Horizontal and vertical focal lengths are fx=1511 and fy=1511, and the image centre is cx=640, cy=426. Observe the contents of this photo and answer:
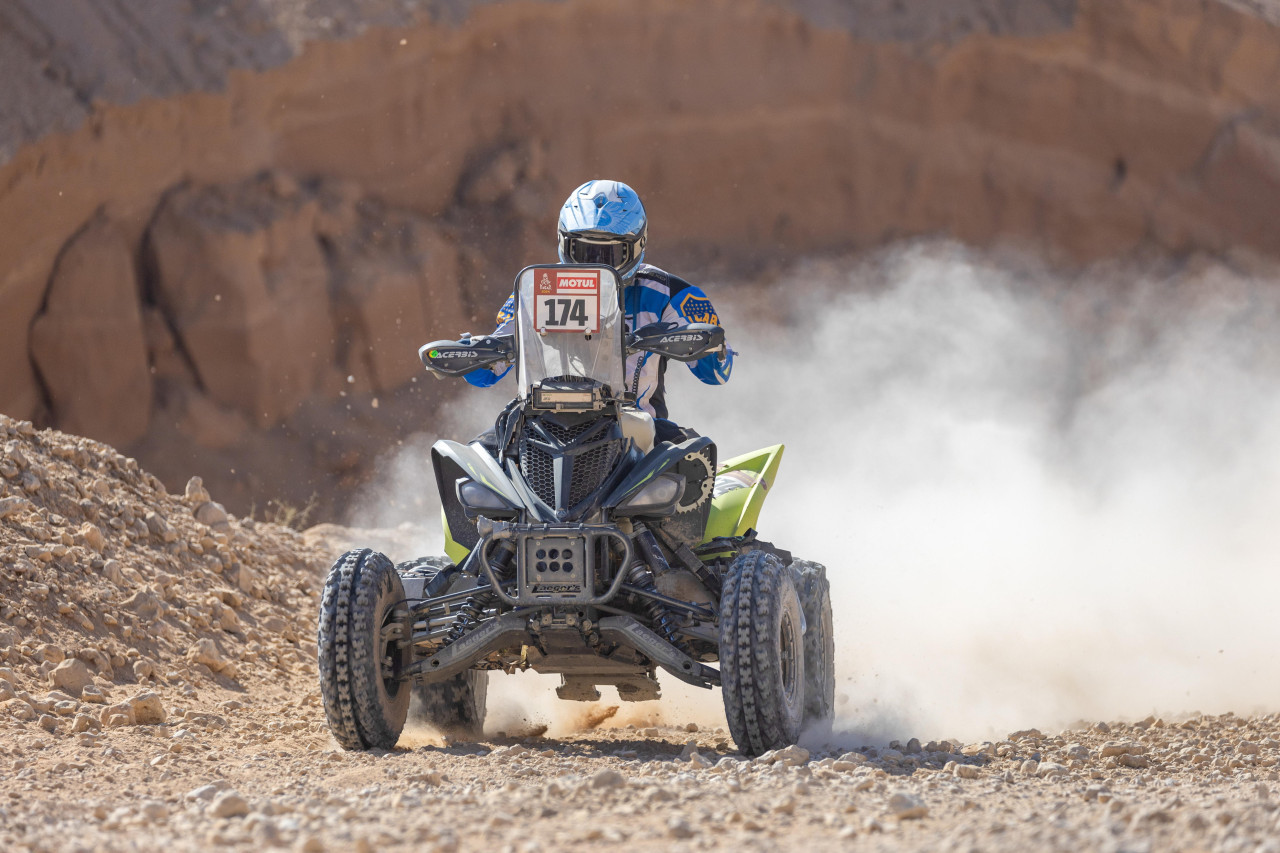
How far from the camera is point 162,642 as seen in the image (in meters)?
8.90

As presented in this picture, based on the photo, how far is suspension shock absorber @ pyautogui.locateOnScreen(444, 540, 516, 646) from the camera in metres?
6.57

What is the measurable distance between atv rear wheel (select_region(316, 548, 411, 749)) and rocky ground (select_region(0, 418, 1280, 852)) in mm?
150

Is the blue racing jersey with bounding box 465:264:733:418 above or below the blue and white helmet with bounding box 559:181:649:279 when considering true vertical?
below

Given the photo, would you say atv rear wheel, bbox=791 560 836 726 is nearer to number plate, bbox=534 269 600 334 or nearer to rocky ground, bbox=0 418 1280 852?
rocky ground, bbox=0 418 1280 852

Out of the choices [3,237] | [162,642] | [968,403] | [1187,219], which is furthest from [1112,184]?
[162,642]

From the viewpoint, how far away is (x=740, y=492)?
754 cm

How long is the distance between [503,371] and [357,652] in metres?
1.66

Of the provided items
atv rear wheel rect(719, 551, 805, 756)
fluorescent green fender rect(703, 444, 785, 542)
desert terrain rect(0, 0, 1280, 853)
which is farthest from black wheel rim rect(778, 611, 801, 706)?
fluorescent green fender rect(703, 444, 785, 542)

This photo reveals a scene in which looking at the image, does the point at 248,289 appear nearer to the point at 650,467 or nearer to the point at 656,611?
the point at 650,467

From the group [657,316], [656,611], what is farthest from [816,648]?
[657,316]

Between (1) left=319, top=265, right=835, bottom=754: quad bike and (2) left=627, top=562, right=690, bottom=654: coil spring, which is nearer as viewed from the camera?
(1) left=319, top=265, right=835, bottom=754: quad bike

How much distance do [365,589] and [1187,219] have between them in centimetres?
1739

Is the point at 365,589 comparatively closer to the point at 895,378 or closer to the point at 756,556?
the point at 756,556

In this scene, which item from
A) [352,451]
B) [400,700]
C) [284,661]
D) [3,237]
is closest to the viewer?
[400,700]
